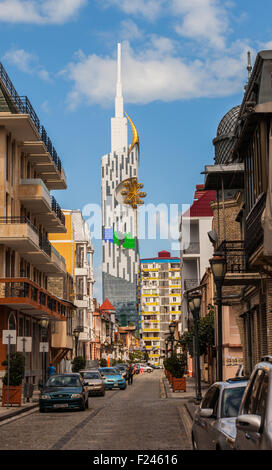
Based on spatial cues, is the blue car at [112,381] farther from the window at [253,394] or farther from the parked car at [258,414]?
the parked car at [258,414]

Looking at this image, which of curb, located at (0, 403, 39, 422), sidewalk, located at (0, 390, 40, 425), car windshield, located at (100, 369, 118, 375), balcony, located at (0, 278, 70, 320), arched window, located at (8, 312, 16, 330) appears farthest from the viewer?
car windshield, located at (100, 369, 118, 375)

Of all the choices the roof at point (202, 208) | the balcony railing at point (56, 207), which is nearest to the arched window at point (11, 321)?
the balcony railing at point (56, 207)

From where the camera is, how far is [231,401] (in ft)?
34.3

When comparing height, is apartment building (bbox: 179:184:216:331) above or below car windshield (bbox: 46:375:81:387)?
above

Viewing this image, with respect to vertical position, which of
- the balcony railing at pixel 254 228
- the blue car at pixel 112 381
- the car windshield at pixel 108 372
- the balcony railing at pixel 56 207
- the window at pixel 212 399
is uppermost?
the balcony railing at pixel 56 207

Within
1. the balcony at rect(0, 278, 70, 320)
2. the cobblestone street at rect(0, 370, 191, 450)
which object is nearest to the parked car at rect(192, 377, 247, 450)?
the cobblestone street at rect(0, 370, 191, 450)

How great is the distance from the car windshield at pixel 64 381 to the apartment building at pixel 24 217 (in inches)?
244

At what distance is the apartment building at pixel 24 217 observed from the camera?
124 ft

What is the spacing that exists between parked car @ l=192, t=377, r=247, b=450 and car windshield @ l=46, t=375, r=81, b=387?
16.2 meters

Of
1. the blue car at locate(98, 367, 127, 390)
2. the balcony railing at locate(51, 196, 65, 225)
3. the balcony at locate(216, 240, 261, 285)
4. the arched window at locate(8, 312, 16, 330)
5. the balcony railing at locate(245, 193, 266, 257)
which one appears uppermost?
the balcony railing at locate(51, 196, 65, 225)

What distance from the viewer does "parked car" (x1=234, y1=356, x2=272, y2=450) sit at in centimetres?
670

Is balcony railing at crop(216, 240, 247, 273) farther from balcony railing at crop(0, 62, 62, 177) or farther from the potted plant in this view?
balcony railing at crop(0, 62, 62, 177)
